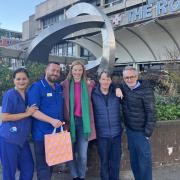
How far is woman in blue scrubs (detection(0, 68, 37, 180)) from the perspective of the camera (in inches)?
159

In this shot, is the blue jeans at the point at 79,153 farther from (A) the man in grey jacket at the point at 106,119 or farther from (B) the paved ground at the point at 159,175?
(B) the paved ground at the point at 159,175

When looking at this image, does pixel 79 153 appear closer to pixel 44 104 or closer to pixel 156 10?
pixel 44 104

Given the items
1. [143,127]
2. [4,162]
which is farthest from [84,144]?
[4,162]

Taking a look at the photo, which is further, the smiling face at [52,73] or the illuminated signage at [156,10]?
the illuminated signage at [156,10]

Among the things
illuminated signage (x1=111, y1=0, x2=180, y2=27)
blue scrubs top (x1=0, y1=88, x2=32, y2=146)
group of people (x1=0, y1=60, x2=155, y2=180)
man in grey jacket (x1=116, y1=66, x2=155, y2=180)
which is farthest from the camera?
illuminated signage (x1=111, y1=0, x2=180, y2=27)

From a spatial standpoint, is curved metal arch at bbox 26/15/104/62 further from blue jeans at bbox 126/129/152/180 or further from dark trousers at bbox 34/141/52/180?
dark trousers at bbox 34/141/52/180

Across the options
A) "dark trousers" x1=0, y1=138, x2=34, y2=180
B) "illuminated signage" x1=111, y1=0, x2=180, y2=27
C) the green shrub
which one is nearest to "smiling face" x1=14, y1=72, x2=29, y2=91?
"dark trousers" x1=0, y1=138, x2=34, y2=180

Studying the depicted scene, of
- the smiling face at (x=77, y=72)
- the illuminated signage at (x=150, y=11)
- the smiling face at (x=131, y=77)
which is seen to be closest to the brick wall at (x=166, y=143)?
the smiling face at (x=131, y=77)

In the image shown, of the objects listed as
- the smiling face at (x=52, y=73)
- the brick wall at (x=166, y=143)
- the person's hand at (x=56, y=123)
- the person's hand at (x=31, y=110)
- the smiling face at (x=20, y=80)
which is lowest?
the brick wall at (x=166, y=143)

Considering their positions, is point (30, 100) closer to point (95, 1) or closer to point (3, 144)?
point (3, 144)

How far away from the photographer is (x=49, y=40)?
1067 cm

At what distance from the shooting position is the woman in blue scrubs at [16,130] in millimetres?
4031

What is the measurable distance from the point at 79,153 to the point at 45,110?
0.99m

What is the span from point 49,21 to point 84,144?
4559 centimetres
